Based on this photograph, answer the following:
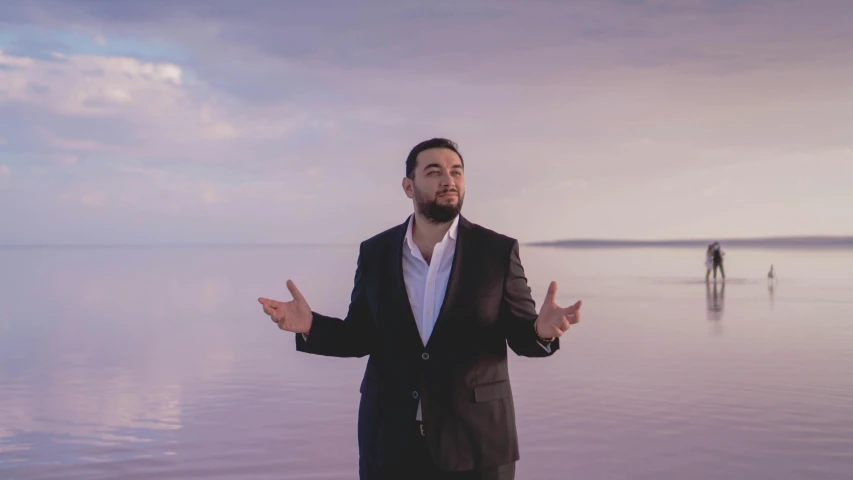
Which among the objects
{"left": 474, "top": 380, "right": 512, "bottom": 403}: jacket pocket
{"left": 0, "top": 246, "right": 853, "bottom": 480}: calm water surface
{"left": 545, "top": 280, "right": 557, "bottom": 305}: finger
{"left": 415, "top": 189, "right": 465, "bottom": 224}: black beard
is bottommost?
{"left": 0, "top": 246, "right": 853, "bottom": 480}: calm water surface

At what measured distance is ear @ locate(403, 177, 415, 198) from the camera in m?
3.74

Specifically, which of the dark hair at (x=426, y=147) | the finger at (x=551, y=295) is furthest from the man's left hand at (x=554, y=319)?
the dark hair at (x=426, y=147)

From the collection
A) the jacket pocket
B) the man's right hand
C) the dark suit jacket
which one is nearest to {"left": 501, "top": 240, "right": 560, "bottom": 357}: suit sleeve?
the dark suit jacket

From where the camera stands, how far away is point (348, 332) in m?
3.78

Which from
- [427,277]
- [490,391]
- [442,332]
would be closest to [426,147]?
[427,277]

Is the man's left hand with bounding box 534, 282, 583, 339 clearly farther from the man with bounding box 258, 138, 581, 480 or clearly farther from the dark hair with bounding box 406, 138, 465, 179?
the dark hair with bounding box 406, 138, 465, 179

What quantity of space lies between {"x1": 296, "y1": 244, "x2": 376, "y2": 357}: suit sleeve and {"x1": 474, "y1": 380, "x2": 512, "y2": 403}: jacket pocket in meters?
0.58

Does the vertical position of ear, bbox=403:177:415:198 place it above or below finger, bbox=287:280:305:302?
above

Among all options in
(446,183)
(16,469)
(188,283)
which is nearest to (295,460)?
(16,469)

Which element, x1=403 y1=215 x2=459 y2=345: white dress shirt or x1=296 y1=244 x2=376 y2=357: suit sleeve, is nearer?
x1=403 y1=215 x2=459 y2=345: white dress shirt

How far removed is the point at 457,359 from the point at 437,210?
59cm

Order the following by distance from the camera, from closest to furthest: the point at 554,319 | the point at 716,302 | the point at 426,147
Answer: the point at 554,319 → the point at 426,147 → the point at 716,302

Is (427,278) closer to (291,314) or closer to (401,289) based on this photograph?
(401,289)

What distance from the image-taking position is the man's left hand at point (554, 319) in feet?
10.9
